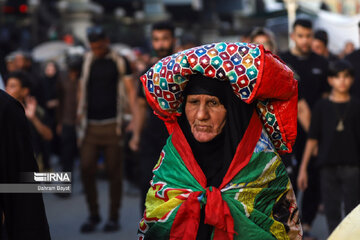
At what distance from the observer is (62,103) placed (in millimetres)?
12156

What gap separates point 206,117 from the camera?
383cm

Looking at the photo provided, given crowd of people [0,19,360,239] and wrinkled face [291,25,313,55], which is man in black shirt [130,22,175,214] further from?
wrinkled face [291,25,313,55]

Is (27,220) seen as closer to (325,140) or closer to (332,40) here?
(325,140)

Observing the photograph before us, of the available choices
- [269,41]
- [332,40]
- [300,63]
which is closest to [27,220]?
[269,41]

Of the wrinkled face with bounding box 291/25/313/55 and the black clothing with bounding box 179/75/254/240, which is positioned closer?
the black clothing with bounding box 179/75/254/240

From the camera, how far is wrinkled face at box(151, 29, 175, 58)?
7.05m

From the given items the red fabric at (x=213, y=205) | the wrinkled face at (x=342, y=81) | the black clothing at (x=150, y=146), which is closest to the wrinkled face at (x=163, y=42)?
the black clothing at (x=150, y=146)

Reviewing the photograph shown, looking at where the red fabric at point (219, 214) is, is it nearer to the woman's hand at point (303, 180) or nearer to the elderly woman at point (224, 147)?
the elderly woman at point (224, 147)

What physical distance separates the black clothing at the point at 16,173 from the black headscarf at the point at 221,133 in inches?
41.9

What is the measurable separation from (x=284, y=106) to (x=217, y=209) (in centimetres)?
65

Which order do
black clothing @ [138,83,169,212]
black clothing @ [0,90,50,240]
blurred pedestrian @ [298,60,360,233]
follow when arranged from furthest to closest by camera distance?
black clothing @ [138,83,169,212], blurred pedestrian @ [298,60,360,233], black clothing @ [0,90,50,240]

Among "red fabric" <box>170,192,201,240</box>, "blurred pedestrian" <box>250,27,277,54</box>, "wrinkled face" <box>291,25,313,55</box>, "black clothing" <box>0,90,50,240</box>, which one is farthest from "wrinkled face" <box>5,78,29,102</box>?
"black clothing" <box>0,90,50,240</box>

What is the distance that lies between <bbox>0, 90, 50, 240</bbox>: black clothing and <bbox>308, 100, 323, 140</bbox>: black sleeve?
14.1 ft

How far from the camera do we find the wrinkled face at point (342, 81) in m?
6.91
